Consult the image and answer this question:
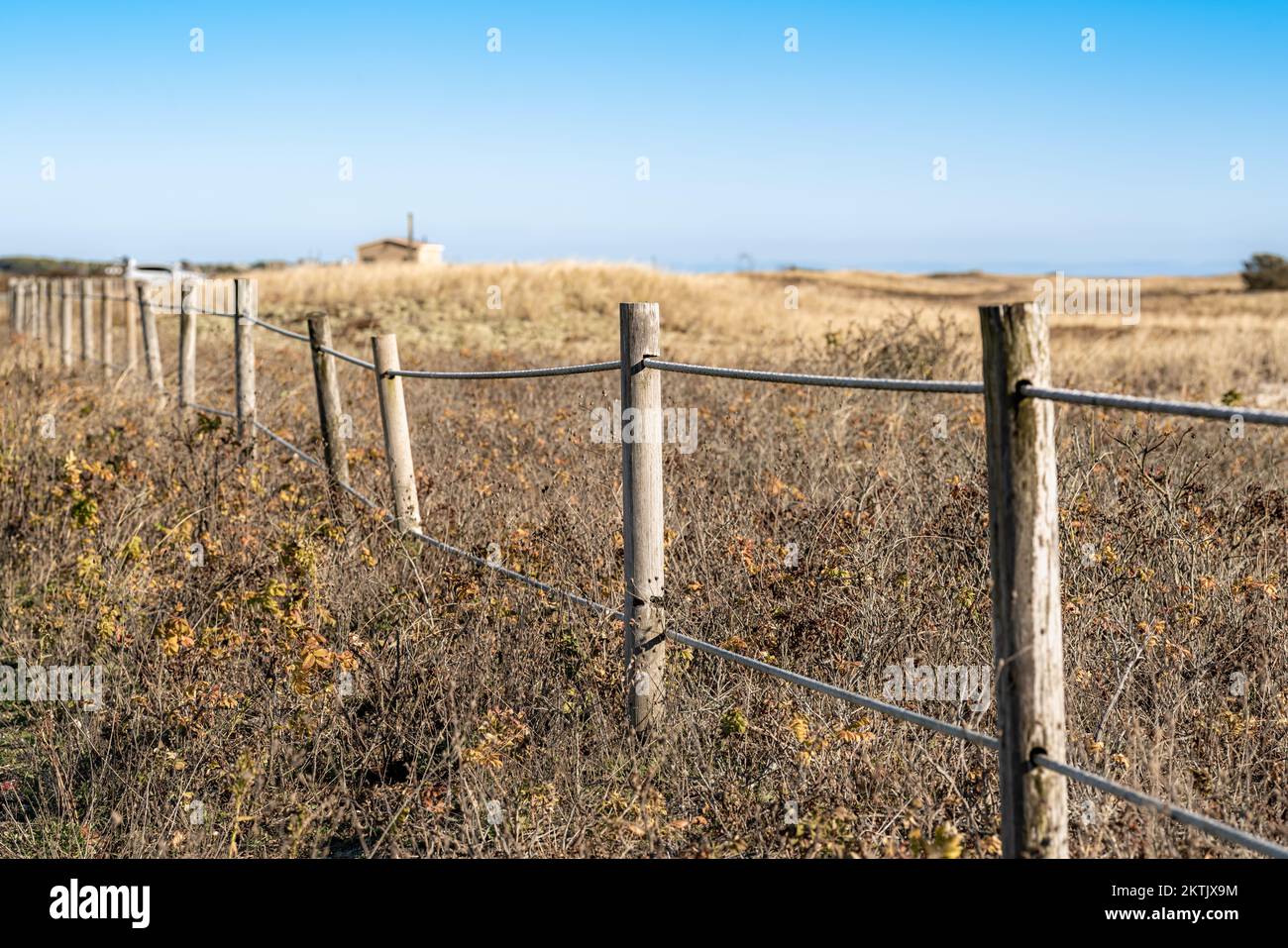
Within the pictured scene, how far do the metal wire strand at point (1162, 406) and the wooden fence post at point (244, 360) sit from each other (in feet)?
23.5

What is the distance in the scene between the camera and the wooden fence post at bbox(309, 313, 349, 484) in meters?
7.25

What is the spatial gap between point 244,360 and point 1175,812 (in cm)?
800

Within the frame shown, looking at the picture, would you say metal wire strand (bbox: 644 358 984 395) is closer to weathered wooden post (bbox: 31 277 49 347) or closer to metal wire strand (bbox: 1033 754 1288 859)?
metal wire strand (bbox: 1033 754 1288 859)

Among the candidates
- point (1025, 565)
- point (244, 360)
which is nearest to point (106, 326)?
point (244, 360)

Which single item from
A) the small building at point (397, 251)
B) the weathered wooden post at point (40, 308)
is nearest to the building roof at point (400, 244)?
the small building at point (397, 251)

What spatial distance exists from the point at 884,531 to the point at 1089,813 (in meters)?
1.90

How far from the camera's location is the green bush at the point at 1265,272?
4947 centimetres

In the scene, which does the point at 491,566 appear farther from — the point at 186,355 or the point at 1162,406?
the point at 186,355

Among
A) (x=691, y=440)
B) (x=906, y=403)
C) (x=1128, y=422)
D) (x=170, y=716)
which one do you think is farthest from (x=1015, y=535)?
(x=906, y=403)

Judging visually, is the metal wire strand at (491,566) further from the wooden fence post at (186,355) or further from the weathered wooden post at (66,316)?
the weathered wooden post at (66,316)

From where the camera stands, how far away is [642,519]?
4383mm

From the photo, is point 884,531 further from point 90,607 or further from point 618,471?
point 90,607

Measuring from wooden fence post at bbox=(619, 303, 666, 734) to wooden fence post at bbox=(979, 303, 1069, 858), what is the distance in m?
1.68

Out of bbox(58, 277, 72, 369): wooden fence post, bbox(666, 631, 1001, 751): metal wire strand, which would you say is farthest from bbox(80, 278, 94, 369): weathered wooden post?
bbox(666, 631, 1001, 751): metal wire strand
